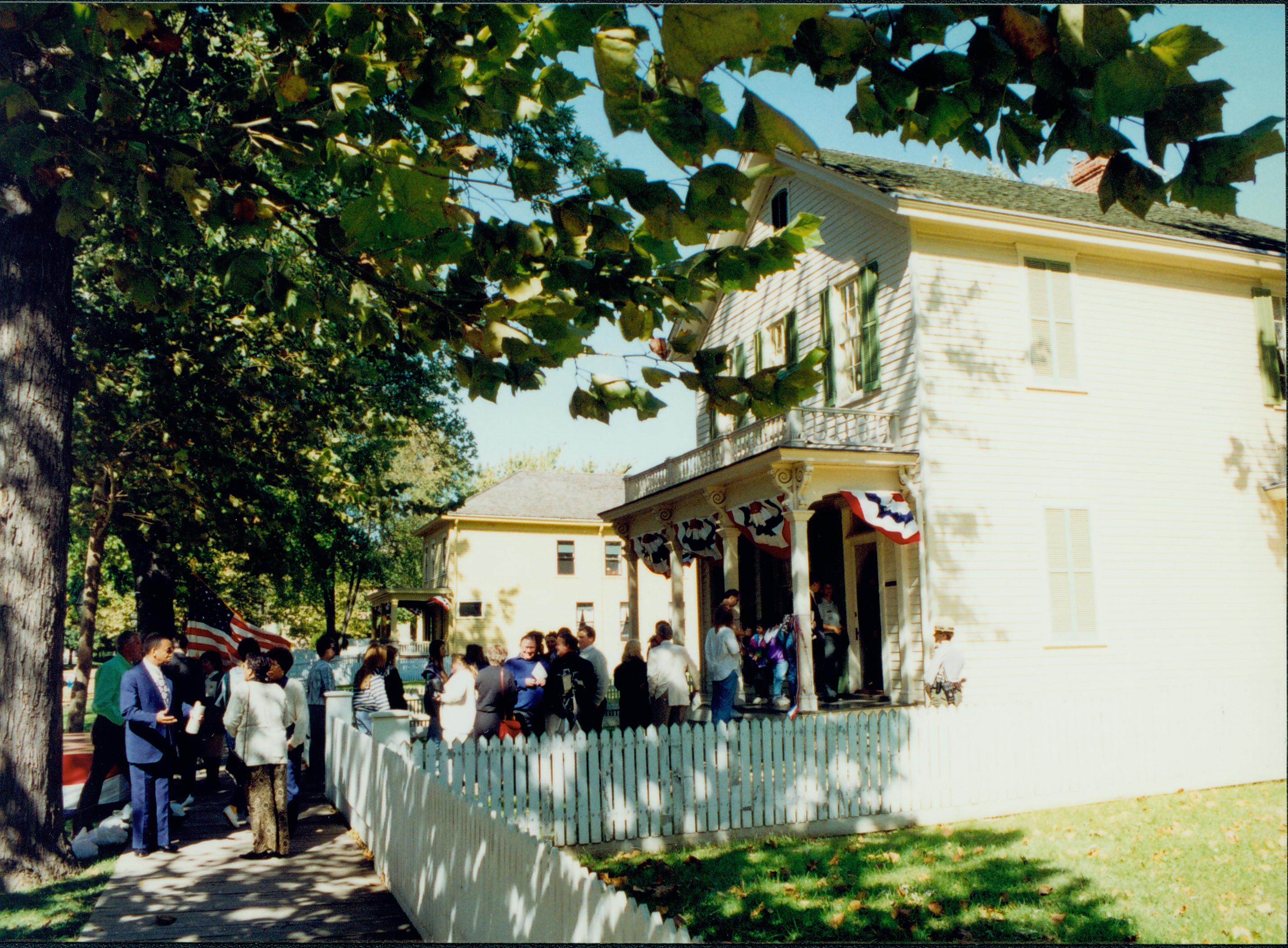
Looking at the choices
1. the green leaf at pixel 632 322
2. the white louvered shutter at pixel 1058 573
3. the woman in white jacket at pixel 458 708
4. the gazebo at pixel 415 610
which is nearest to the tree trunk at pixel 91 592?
the woman in white jacket at pixel 458 708

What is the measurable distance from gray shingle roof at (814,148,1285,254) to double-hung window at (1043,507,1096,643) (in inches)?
199

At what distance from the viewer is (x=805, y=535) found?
15.6m

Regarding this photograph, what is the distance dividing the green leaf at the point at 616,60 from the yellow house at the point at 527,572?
35288 mm

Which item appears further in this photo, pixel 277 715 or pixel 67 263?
pixel 277 715

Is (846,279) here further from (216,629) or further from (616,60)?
(616,60)

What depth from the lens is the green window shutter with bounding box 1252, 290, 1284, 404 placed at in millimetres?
17547

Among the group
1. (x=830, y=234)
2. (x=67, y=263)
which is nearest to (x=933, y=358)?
(x=830, y=234)

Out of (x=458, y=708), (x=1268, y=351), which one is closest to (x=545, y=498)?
(x=1268, y=351)

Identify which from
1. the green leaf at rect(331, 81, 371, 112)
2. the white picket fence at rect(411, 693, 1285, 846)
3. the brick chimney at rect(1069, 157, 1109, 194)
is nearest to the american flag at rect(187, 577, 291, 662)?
the white picket fence at rect(411, 693, 1285, 846)

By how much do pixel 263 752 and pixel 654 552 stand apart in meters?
13.4

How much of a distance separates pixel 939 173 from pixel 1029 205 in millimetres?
3061

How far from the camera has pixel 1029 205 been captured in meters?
17.4

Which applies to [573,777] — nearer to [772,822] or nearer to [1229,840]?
[772,822]

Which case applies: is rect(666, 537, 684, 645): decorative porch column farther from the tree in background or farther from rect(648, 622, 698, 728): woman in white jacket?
the tree in background
